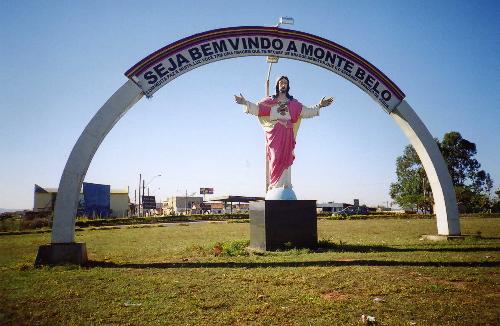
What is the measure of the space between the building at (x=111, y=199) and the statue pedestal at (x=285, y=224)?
46536 millimetres

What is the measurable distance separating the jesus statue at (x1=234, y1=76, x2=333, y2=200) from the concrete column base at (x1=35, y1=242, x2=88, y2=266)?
16.4 ft

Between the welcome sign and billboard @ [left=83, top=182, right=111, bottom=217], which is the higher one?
the welcome sign

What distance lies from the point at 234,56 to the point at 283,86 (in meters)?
1.79

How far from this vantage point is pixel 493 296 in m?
4.44

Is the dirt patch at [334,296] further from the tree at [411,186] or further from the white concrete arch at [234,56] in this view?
the tree at [411,186]

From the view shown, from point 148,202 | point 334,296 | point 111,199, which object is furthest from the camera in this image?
point 111,199

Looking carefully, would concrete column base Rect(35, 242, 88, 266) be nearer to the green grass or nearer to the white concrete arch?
the white concrete arch

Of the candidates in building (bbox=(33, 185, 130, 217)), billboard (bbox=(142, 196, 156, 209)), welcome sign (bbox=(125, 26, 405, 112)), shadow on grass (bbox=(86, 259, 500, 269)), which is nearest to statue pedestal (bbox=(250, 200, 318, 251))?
shadow on grass (bbox=(86, 259, 500, 269))

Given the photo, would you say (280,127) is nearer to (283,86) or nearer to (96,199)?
(283,86)

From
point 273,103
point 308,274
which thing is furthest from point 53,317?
point 273,103

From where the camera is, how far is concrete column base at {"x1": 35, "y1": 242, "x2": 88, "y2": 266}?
7375mm

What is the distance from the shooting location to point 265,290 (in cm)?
504

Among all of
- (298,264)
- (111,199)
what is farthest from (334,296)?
(111,199)

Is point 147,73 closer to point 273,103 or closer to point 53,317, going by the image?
point 273,103
